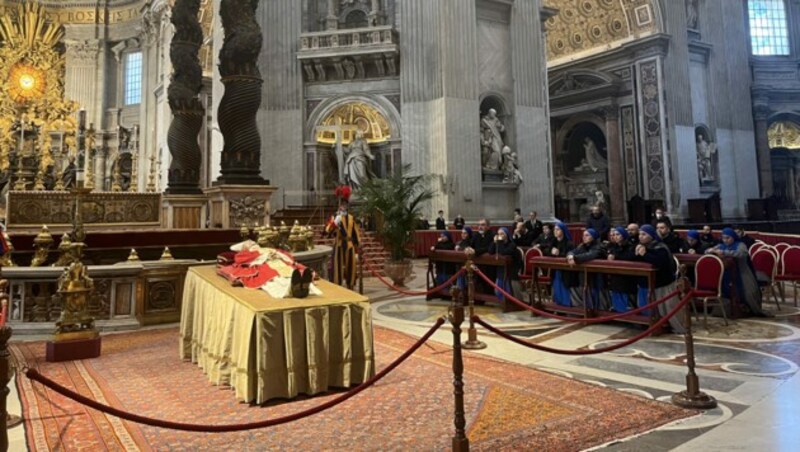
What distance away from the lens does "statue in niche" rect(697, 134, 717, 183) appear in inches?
931

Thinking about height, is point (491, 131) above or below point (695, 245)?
above

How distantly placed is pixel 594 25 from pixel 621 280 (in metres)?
22.5

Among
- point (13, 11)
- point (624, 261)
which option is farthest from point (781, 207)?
point (13, 11)

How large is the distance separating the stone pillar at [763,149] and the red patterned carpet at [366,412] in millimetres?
27119

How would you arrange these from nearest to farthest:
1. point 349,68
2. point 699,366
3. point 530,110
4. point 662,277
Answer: point 699,366, point 662,277, point 349,68, point 530,110

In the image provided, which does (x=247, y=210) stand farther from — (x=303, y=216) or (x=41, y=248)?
(x=303, y=216)

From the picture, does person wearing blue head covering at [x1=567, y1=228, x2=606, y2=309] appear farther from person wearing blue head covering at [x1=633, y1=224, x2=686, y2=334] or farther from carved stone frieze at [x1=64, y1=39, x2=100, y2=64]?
carved stone frieze at [x1=64, y1=39, x2=100, y2=64]

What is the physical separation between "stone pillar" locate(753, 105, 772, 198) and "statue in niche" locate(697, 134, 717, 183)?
11.6 ft

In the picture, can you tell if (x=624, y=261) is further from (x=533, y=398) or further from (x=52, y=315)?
(x=52, y=315)

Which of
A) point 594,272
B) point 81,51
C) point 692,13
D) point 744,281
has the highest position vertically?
point 81,51

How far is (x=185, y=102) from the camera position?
1059 centimetres

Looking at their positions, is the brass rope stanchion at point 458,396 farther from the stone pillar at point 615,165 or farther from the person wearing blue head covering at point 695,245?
the stone pillar at point 615,165

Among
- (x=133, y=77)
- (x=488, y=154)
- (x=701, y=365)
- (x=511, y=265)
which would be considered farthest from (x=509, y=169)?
(x=133, y=77)

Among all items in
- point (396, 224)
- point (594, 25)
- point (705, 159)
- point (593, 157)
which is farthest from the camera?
point (593, 157)
